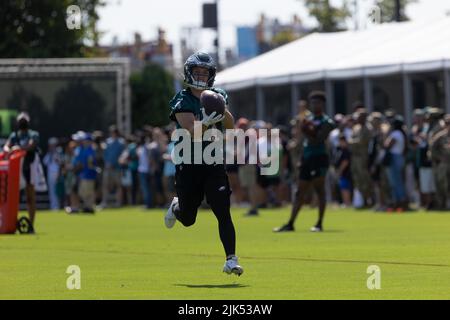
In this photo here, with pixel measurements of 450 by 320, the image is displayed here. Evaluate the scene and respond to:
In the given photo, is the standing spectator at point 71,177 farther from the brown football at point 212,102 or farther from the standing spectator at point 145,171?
the brown football at point 212,102

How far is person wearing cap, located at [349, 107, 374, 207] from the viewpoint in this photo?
3400cm

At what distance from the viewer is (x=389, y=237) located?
22.3m

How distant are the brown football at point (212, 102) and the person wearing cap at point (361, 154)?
19140 millimetres

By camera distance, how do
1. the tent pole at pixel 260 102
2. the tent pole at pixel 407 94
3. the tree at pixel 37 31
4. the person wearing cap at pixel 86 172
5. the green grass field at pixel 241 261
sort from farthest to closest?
1. the tree at pixel 37 31
2. the tent pole at pixel 260 102
3. the tent pole at pixel 407 94
4. the person wearing cap at pixel 86 172
5. the green grass field at pixel 241 261

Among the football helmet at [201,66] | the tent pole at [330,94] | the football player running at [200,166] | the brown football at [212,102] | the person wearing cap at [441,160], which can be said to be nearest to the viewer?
the brown football at [212,102]

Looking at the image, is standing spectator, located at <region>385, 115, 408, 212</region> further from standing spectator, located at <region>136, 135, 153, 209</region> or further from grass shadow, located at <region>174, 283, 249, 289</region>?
grass shadow, located at <region>174, 283, 249, 289</region>

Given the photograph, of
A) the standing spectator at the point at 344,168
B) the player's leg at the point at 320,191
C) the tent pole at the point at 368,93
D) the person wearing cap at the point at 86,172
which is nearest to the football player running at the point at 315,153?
the player's leg at the point at 320,191

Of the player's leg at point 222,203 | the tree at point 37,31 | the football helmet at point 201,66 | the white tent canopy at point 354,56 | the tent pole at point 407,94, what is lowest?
the player's leg at point 222,203

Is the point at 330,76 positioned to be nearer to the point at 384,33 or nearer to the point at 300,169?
the point at 384,33

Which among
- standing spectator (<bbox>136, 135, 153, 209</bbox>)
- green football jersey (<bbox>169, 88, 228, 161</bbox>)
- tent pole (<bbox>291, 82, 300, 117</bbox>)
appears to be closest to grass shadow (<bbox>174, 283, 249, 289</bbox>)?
green football jersey (<bbox>169, 88, 228, 161</bbox>)

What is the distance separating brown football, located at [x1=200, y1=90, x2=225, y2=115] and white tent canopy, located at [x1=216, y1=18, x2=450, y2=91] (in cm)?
2244

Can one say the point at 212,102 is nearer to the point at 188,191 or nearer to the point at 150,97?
the point at 188,191

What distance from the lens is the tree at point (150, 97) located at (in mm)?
76750
